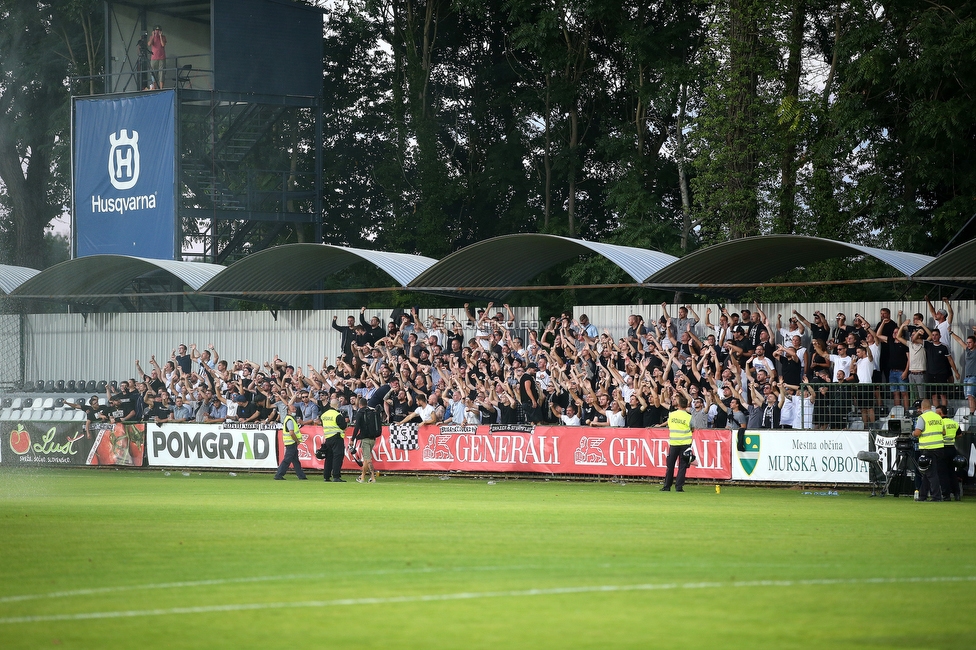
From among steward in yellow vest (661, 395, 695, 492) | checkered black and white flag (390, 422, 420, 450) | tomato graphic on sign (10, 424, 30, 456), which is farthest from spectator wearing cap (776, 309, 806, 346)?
tomato graphic on sign (10, 424, 30, 456)

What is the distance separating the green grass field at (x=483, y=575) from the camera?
9.11 meters

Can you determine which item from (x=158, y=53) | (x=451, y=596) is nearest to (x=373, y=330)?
(x=158, y=53)

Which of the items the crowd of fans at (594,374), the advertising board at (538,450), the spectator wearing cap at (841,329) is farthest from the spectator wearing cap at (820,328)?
the advertising board at (538,450)

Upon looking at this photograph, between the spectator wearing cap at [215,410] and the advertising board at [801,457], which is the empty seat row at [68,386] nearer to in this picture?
the spectator wearing cap at [215,410]

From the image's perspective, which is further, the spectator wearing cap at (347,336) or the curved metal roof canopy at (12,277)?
the curved metal roof canopy at (12,277)

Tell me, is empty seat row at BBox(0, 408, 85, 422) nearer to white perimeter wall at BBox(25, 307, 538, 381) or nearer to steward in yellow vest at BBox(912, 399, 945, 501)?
white perimeter wall at BBox(25, 307, 538, 381)

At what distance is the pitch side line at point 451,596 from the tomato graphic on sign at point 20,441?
27.4 meters

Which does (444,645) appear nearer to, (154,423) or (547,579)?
(547,579)

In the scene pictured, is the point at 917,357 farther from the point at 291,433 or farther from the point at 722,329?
the point at 291,433

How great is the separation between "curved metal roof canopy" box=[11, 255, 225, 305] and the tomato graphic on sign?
186 inches

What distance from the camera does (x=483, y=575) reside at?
1198 centimetres

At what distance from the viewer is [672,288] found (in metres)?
30.8

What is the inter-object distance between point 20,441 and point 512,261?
1396 centimetres

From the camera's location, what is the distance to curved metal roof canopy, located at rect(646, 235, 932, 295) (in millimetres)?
28016
